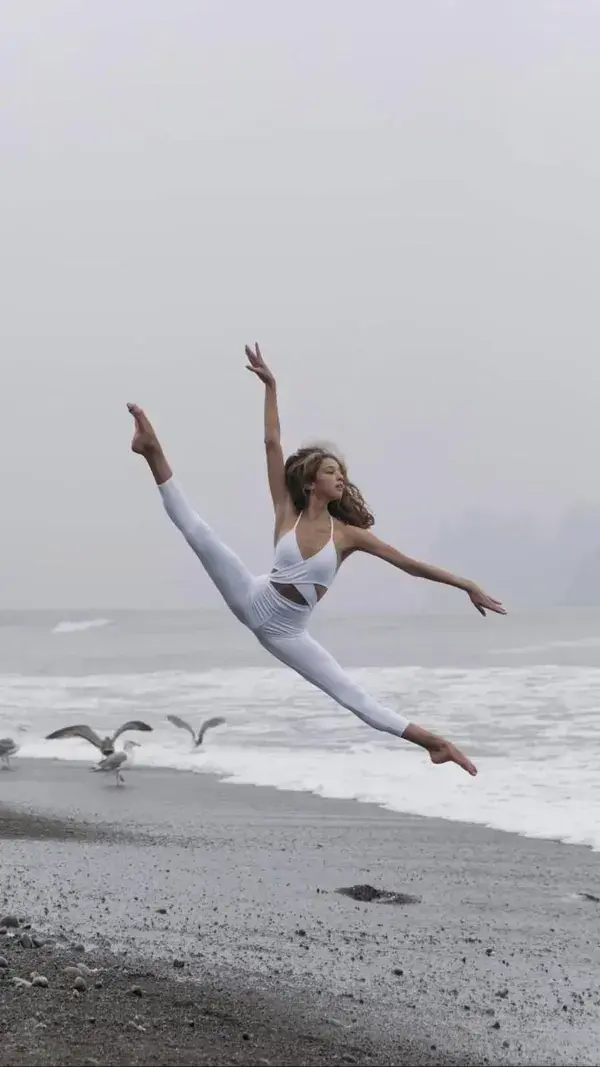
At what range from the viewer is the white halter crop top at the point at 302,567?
18.6 ft

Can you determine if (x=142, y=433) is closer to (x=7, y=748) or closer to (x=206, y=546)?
(x=206, y=546)

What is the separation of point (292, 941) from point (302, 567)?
14.1 ft

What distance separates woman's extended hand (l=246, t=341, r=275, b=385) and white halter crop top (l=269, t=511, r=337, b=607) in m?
0.71

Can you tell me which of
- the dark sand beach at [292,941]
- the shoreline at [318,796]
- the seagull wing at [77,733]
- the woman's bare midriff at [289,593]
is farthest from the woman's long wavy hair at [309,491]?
the seagull wing at [77,733]

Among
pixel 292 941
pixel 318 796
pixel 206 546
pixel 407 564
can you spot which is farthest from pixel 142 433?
pixel 318 796

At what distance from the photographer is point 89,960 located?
8.11 metres

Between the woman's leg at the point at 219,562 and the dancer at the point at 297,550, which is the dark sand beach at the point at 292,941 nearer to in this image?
the dancer at the point at 297,550

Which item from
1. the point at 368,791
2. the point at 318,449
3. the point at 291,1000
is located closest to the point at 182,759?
the point at 368,791

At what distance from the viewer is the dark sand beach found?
6.98 meters

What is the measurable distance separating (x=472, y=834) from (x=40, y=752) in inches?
393

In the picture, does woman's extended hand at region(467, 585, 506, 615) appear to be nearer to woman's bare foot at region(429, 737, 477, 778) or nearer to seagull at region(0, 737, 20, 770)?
woman's bare foot at region(429, 737, 477, 778)

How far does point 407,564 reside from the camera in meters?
5.80

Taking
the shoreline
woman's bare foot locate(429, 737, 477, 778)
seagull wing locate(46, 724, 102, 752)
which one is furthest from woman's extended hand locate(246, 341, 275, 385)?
seagull wing locate(46, 724, 102, 752)

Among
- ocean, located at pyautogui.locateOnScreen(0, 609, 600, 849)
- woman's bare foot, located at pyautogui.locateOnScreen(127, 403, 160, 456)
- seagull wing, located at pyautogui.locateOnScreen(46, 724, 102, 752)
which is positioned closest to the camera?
woman's bare foot, located at pyautogui.locateOnScreen(127, 403, 160, 456)
